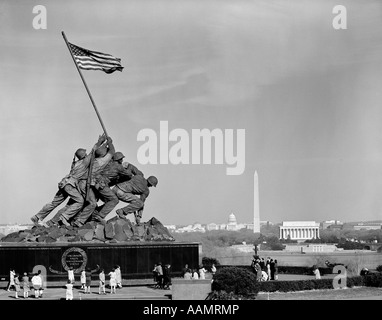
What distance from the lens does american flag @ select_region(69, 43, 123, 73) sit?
29094mm

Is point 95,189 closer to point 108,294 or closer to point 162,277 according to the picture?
point 162,277

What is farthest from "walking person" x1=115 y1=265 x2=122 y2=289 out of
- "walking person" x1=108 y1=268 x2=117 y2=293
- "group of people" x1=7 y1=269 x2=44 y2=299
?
"group of people" x1=7 y1=269 x2=44 y2=299

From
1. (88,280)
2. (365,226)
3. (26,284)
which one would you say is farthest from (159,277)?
(365,226)

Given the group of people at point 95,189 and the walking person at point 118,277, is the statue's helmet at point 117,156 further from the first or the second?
the walking person at point 118,277

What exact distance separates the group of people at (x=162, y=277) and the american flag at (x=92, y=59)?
7.87 metres

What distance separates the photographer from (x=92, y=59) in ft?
95.7

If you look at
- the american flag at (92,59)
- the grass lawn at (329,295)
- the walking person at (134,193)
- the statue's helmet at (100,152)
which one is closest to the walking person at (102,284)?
the grass lawn at (329,295)

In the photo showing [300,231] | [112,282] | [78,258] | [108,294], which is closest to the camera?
[108,294]

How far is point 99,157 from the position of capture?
95.1ft

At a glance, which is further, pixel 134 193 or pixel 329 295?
pixel 134 193

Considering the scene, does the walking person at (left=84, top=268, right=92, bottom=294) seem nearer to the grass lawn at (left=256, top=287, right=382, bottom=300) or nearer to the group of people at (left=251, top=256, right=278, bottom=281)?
the grass lawn at (left=256, top=287, right=382, bottom=300)

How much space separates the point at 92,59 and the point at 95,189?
191 inches

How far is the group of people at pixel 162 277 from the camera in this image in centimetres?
2584

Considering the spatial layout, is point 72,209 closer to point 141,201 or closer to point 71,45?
point 141,201
